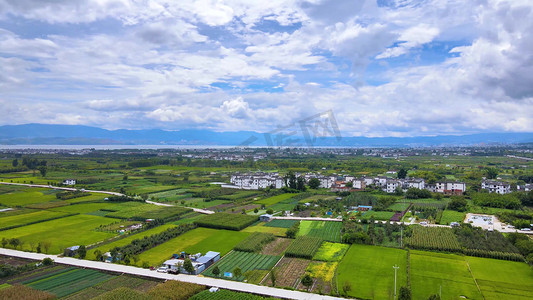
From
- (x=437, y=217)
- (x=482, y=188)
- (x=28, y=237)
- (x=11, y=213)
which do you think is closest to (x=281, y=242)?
(x=437, y=217)

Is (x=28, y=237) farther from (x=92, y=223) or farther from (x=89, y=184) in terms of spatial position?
(x=89, y=184)

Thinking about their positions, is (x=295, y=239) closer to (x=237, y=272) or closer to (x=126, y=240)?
(x=237, y=272)

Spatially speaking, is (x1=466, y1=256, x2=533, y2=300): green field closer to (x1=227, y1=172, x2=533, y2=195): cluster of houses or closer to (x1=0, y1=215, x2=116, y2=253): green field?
(x1=0, y1=215, x2=116, y2=253): green field

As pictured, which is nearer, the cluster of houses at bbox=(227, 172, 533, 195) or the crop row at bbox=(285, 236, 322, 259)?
the crop row at bbox=(285, 236, 322, 259)

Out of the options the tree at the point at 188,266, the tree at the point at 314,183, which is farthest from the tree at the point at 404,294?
the tree at the point at 314,183

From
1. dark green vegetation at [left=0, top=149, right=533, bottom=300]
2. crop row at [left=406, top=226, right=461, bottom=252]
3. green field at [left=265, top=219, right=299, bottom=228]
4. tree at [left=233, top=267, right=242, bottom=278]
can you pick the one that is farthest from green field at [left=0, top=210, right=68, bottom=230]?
crop row at [left=406, top=226, right=461, bottom=252]

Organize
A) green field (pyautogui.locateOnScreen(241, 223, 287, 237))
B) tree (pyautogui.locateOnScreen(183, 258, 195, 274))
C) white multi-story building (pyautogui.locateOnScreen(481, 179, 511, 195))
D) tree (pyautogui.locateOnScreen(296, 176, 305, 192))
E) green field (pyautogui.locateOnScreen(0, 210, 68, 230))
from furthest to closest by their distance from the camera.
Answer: tree (pyautogui.locateOnScreen(296, 176, 305, 192)), white multi-story building (pyautogui.locateOnScreen(481, 179, 511, 195)), green field (pyautogui.locateOnScreen(0, 210, 68, 230)), green field (pyautogui.locateOnScreen(241, 223, 287, 237)), tree (pyautogui.locateOnScreen(183, 258, 195, 274))

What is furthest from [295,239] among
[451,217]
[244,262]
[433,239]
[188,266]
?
[451,217]
